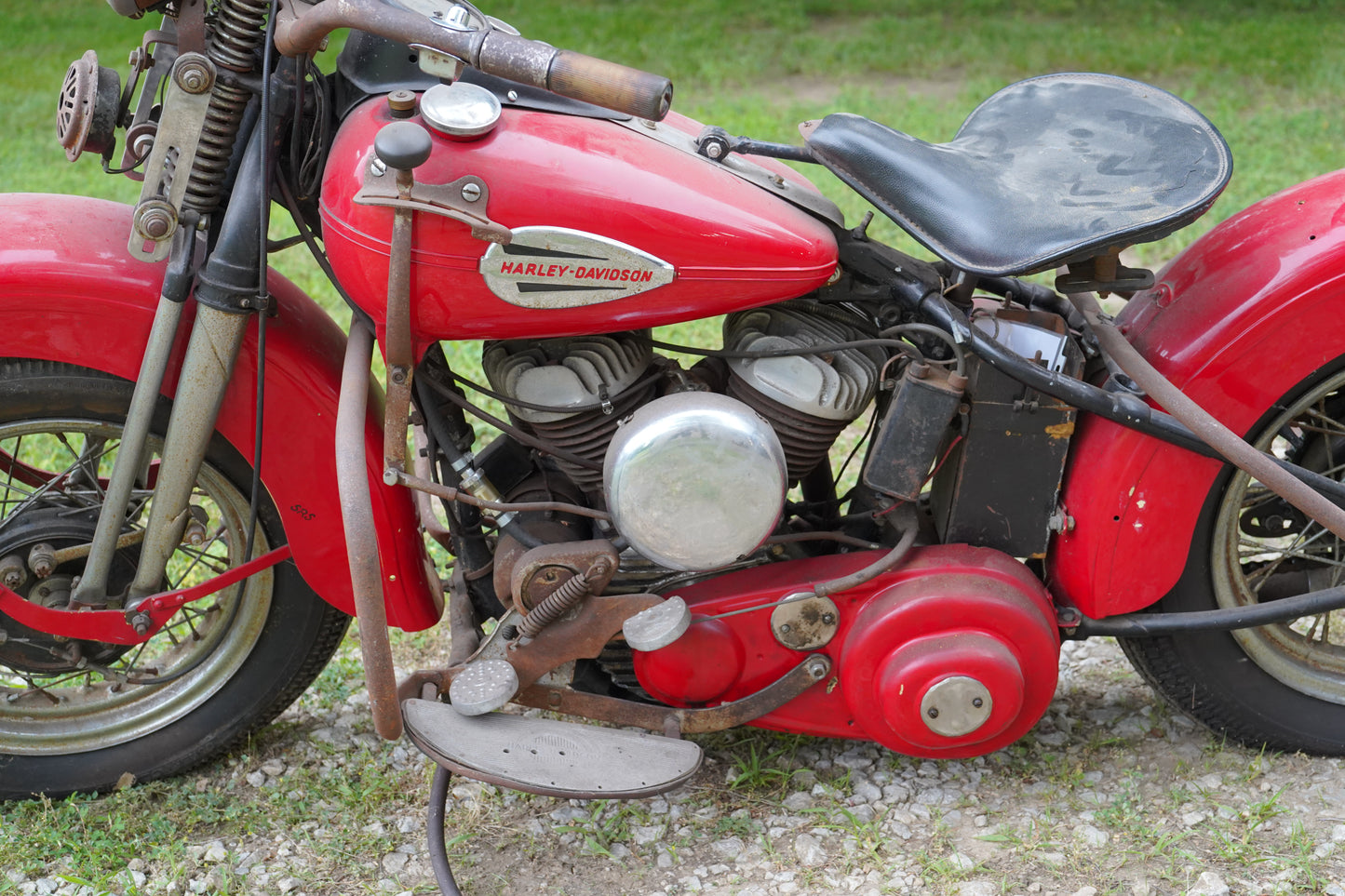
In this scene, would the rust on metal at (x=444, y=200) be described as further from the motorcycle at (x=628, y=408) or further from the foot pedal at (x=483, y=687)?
the foot pedal at (x=483, y=687)

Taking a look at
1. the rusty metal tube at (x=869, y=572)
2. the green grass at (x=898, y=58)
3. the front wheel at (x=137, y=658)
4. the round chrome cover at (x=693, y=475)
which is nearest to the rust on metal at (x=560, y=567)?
the round chrome cover at (x=693, y=475)

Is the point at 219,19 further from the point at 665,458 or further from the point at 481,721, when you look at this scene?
the point at 481,721

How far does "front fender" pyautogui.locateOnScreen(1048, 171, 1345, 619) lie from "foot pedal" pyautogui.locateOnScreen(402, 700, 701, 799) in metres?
0.80

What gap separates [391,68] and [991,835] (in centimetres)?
172

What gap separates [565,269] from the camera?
183cm

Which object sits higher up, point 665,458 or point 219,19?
point 219,19

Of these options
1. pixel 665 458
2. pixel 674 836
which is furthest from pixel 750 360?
pixel 674 836

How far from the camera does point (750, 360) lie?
2031mm

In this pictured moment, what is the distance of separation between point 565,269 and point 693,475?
1.24 feet

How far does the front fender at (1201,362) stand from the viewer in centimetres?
199

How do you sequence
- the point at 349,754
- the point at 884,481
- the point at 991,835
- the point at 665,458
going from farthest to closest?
the point at 349,754 < the point at 991,835 < the point at 884,481 < the point at 665,458

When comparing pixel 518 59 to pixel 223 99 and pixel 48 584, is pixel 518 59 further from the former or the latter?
pixel 48 584

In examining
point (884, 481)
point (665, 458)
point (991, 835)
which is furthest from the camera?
point (991, 835)

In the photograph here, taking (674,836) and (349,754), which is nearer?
(674,836)
